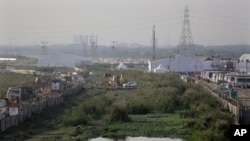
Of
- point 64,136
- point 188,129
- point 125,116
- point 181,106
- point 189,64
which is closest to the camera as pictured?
point 64,136

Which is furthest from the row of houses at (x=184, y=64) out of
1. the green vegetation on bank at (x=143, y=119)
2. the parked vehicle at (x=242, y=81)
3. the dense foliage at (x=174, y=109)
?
the green vegetation on bank at (x=143, y=119)

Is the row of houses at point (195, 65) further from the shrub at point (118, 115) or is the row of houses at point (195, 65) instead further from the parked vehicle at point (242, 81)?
the shrub at point (118, 115)

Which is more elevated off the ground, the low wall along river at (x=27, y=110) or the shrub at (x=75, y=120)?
the low wall along river at (x=27, y=110)

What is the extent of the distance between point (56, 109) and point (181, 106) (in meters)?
4.32

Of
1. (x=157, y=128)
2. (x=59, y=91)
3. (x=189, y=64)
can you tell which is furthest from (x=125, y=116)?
(x=189, y=64)

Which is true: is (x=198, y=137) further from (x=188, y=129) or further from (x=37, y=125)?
(x=37, y=125)

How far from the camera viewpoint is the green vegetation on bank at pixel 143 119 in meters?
11.2

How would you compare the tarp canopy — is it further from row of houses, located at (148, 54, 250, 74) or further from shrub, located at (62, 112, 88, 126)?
shrub, located at (62, 112, 88, 126)

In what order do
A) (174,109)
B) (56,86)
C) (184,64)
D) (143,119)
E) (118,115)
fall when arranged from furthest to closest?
(184,64) → (56,86) → (174,109) → (143,119) → (118,115)

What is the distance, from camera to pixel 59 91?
19.6 metres

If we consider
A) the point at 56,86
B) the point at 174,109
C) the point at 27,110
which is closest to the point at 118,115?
the point at 27,110

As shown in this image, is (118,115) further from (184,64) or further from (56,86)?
(184,64)

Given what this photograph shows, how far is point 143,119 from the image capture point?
14.3 metres

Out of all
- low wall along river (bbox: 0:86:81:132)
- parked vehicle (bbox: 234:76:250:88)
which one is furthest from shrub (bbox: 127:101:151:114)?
parked vehicle (bbox: 234:76:250:88)
